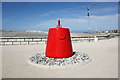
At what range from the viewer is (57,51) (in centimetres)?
688

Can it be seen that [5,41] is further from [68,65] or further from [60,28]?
[68,65]

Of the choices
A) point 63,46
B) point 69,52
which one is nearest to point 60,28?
point 63,46

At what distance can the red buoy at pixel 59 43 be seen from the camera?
22.5ft

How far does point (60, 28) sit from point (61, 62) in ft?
6.58

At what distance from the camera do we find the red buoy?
686cm

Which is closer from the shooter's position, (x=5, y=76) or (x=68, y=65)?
(x=5, y=76)

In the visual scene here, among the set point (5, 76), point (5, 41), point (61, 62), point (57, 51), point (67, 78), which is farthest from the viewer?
point (5, 41)

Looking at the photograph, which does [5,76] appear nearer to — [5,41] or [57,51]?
[57,51]

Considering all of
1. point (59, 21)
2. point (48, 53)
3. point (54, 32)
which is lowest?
point (48, 53)

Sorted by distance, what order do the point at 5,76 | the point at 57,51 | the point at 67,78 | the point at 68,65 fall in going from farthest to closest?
1. the point at 57,51
2. the point at 68,65
3. the point at 5,76
4. the point at 67,78

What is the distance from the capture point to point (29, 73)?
515 cm

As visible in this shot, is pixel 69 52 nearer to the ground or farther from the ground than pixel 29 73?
farther from the ground

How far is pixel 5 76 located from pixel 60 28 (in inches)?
150

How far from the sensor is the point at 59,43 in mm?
6863
